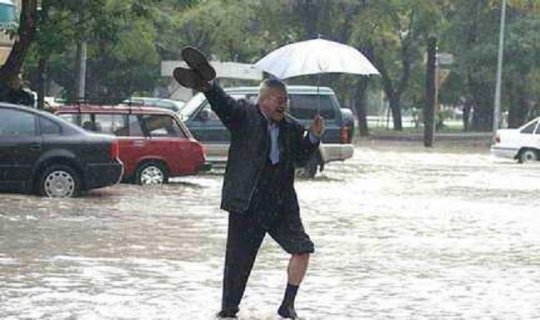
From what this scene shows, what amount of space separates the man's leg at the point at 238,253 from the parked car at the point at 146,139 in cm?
1314

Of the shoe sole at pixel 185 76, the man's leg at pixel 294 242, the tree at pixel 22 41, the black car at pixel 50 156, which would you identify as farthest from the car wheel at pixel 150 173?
the shoe sole at pixel 185 76

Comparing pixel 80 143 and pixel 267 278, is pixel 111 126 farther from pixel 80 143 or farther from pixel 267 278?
pixel 267 278

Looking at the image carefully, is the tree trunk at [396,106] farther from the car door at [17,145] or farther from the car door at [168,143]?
the car door at [17,145]

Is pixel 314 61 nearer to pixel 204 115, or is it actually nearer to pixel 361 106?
pixel 204 115

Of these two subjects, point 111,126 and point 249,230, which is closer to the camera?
point 249,230

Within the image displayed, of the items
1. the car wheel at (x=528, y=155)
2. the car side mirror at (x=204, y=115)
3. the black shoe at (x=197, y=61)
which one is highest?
the black shoe at (x=197, y=61)

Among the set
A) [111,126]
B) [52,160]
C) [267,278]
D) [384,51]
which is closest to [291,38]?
[384,51]

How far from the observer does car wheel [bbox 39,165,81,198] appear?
18.7 metres

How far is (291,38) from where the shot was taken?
60844mm

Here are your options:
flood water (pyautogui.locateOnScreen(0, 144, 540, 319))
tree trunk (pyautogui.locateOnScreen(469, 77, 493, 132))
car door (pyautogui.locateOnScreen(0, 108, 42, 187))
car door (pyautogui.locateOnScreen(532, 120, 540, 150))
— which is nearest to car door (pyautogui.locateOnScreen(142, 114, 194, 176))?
flood water (pyautogui.locateOnScreen(0, 144, 540, 319))

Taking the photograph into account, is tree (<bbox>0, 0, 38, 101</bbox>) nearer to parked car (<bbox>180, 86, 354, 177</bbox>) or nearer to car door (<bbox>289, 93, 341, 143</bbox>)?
parked car (<bbox>180, 86, 354, 177</bbox>)

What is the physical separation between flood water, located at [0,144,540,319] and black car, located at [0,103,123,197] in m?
0.29

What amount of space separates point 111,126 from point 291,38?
39.3 m

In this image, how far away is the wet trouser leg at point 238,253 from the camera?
29.1 feet
